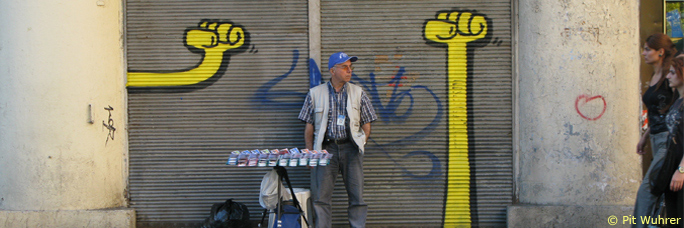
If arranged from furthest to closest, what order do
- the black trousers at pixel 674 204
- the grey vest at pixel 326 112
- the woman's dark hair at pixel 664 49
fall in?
the grey vest at pixel 326 112, the woman's dark hair at pixel 664 49, the black trousers at pixel 674 204

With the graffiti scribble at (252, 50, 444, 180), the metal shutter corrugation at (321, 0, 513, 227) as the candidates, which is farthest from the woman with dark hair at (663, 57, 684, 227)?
the graffiti scribble at (252, 50, 444, 180)

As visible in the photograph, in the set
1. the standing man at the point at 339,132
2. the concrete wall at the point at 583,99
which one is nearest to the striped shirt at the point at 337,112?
the standing man at the point at 339,132

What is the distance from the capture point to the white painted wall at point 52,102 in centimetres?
534

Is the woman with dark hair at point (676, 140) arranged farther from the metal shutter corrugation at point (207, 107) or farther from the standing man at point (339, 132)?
the metal shutter corrugation at point (207, 107)

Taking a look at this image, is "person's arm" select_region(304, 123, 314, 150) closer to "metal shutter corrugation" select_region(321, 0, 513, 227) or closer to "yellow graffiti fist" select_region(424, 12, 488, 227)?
"metal shutter corrugation" select_region(321, 0, 513, 227)

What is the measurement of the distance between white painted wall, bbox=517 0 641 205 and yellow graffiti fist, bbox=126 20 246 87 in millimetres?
2900

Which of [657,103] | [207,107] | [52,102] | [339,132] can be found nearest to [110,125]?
[52,102]

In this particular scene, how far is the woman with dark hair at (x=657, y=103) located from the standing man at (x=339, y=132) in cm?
226

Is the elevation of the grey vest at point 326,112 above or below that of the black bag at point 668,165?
above

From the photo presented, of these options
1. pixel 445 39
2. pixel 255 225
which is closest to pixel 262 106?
pixel 255 225

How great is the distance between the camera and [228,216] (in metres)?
5.39

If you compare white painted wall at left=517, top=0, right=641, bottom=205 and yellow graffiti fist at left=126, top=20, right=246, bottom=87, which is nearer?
white painted wall at left=517, top=0, right=641, bottom=205

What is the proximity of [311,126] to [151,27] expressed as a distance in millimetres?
2010

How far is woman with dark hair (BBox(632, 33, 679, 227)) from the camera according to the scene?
4375 mm
